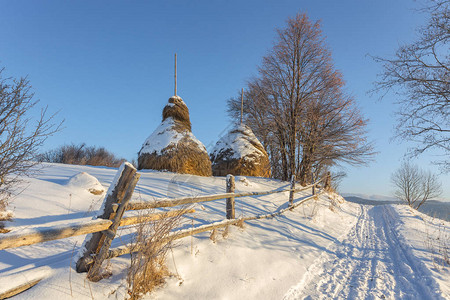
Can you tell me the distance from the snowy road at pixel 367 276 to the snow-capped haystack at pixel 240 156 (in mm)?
7531

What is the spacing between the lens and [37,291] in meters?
2.05

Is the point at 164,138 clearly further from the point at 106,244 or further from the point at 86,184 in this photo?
the point at 106,244

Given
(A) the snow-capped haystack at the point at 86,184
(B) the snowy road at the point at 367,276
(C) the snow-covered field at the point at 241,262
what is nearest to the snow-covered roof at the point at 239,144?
(C) the snow-covered field at the point at 241,262

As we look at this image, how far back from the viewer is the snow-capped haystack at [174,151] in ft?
31.4

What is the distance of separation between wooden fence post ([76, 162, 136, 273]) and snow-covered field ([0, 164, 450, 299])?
130 mm

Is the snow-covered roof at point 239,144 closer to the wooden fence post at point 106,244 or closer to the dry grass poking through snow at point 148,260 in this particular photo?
the dry grass poking through snow at point 148,260

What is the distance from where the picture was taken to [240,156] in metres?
13.2

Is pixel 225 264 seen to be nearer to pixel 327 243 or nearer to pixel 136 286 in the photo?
pixel 136 286

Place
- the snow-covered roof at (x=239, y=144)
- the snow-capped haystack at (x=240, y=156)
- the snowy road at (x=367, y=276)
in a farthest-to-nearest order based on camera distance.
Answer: the snow-covered roof at (x=239, y=144) → the snow-capped haystack at (x=240, y=156) → the snowy road at (x=367, y=276)

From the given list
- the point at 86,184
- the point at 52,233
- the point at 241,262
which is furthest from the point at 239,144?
the point at 52,233

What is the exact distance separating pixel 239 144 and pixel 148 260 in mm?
11471

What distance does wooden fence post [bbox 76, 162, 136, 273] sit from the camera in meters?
2.42

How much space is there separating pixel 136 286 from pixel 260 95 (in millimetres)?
11646

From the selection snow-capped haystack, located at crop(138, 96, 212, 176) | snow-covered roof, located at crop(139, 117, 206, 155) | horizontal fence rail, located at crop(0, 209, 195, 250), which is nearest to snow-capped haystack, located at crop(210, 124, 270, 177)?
snow-capped haystack, located at crop(138, 96, 212, 176)
